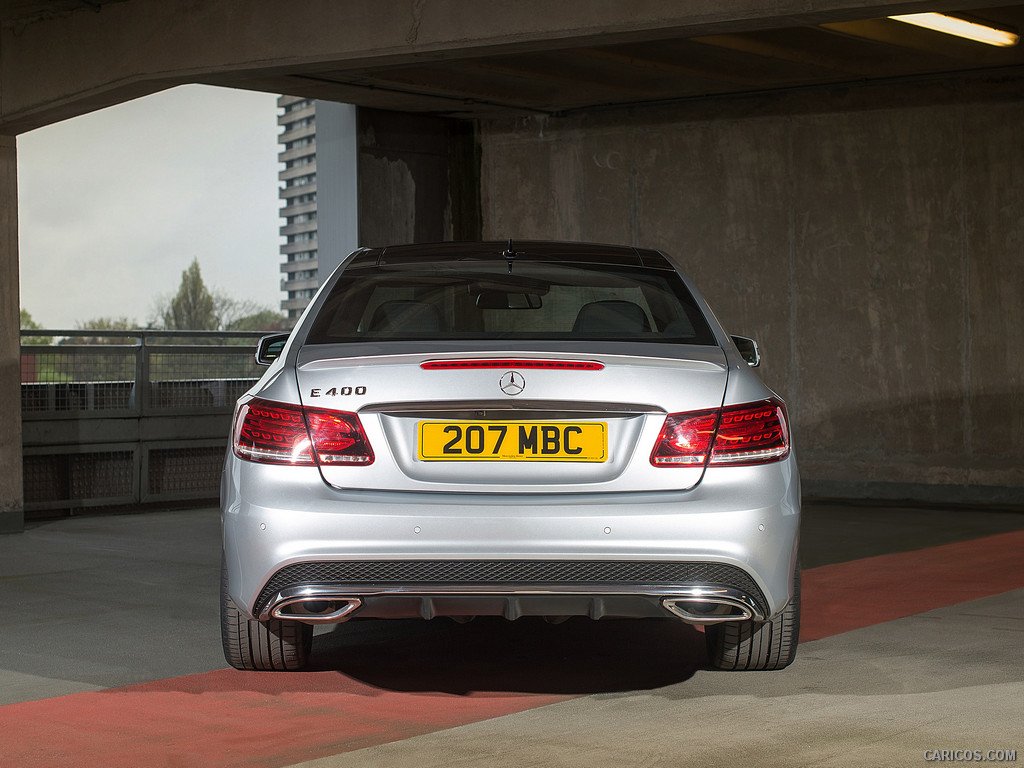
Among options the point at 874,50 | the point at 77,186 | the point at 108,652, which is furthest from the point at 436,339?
the point at 77,186

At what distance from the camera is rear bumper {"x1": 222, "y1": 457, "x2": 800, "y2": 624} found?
3.84m

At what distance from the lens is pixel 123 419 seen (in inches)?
485

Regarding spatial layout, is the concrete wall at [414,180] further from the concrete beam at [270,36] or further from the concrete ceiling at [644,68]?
the concrete beam at [270,36]

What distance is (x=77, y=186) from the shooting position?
357 feet

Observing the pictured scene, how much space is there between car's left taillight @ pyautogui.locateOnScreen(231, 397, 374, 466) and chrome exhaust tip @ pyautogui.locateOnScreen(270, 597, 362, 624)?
0.41m

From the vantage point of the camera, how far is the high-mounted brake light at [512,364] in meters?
3.95

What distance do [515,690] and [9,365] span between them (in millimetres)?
6826

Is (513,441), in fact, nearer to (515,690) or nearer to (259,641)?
(515,690)

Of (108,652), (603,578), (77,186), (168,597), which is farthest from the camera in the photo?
(77,186)

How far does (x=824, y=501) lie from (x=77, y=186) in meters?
105

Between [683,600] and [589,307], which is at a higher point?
[589,307]

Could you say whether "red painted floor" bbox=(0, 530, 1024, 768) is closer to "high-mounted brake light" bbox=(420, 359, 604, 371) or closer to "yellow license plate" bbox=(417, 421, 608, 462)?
"yellow license plate" bbox=(417, 421, 608, 462)

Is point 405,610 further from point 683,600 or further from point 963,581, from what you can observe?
point 963,581

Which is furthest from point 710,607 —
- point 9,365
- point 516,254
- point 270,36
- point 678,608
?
point 9,365
